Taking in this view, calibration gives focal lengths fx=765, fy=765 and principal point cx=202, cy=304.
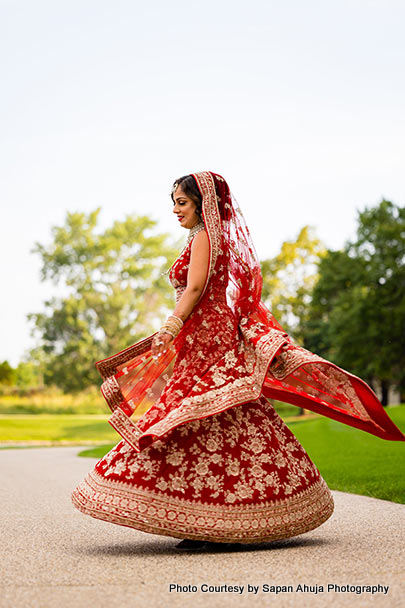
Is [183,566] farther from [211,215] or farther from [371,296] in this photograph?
[371,296]

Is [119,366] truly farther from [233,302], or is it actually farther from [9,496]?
[9,496]

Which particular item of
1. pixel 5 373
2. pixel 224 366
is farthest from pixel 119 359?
pixel 5 373

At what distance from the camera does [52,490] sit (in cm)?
965

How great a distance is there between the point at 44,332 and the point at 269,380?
160 feet

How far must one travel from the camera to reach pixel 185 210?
5.36 metres

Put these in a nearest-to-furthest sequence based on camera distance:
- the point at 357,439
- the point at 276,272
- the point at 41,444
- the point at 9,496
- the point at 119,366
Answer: the point at 119,366
the point at 9,496
the point at 357,439
the point at 41,444
the point at 276,272

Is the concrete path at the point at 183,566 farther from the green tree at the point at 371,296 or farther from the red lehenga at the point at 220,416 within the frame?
the green tree at the point at 371,296

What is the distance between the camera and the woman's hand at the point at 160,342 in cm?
490

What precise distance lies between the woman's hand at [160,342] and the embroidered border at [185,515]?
0.85 meters

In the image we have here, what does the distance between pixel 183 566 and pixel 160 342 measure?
1415mm

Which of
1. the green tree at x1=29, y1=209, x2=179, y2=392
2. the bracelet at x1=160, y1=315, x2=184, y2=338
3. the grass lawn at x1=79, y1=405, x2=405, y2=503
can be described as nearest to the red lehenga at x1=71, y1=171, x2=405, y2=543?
the bracelet at x1=160, y1=315, x2=184, y2=338

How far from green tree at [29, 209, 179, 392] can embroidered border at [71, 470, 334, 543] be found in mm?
46688

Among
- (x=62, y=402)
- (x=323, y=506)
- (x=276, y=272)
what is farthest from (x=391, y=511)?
(x=62, y=402)

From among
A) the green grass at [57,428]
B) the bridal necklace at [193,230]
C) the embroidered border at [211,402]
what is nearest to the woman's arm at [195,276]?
the bridal necklace at [193,230]
